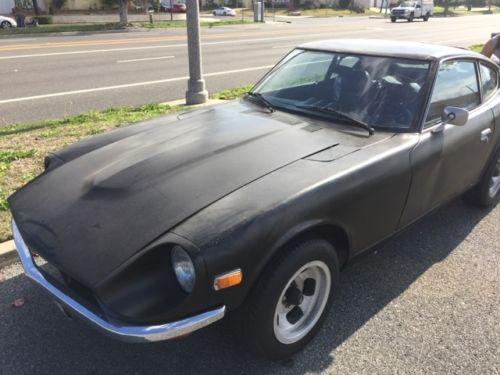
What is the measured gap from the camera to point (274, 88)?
12.9ft

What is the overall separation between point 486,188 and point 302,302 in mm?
2576

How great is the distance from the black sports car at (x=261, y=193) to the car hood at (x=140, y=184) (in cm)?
1

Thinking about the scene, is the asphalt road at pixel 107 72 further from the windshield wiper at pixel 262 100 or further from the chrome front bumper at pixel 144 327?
the chrome front bumper at pixel 144 327

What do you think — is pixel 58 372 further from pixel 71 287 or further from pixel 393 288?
pixel 393 288

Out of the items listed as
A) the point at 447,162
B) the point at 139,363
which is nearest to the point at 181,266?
the point at 139,363

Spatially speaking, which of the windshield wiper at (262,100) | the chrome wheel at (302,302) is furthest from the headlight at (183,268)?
the windshield wiper at (262,100)

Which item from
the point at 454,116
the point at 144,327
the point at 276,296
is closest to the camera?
the point at 144,327

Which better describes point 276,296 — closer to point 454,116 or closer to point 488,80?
point 454,116

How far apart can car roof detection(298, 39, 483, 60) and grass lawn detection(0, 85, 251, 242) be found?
2.99 m

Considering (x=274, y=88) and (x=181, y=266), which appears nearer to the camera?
(x=181, y=266)

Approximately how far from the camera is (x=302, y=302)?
265 centimetres

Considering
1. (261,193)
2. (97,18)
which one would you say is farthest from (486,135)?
(97,18)

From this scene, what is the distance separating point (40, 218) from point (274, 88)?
2.18m

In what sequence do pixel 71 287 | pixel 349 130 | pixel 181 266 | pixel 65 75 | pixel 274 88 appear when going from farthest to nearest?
1. pixel 65 75
2. pixel 274 88
3. pixel 349 130
4. pixel 71 287
5. pixel 181 266
